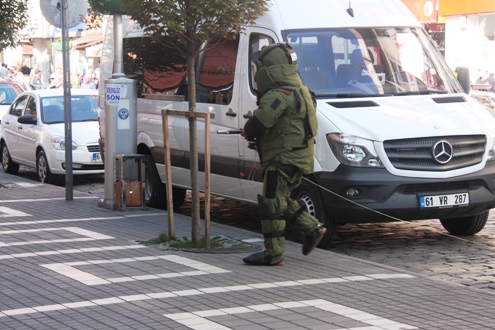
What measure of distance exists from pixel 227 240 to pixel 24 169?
10879mm

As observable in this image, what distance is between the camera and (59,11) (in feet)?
44.5

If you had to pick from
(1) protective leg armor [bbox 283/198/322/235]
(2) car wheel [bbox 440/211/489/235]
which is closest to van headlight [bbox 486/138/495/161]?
(2) car wheel [bbox 440/211/489/235]

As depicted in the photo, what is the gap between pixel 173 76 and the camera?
1204 centimetres

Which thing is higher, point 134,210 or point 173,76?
point 173,76

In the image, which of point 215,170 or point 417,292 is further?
point 215,170

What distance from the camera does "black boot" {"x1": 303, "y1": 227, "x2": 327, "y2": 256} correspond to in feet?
27.5

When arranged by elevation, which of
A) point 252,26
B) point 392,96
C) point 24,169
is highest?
point 252,26

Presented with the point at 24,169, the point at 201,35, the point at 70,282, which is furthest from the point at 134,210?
the point at 24,169

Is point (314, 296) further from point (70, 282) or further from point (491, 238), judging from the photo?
point (491, 238)

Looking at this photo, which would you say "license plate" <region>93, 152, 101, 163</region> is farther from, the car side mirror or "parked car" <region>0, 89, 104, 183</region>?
the car side mirror

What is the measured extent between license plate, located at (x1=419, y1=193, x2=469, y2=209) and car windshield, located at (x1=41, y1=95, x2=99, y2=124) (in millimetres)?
9033

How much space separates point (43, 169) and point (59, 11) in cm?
381

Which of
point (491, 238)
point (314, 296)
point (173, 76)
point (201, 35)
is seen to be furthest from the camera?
point (173, 76)

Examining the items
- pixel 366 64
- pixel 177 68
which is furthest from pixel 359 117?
pixel 177 68
